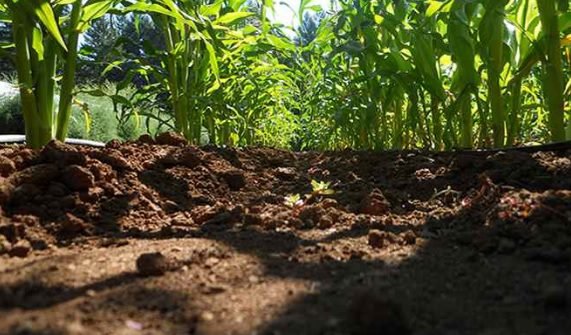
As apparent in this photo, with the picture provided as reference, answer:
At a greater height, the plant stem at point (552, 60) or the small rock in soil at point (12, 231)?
the plant stem at point (552, 60)

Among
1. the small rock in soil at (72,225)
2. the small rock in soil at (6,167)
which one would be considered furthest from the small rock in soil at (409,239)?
the small rock in soil at (6,167)

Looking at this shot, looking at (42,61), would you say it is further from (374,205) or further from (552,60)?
(552,60)

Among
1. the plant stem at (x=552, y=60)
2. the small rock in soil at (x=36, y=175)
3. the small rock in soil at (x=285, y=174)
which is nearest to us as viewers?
the small rock in soil at (x=36, y=175)

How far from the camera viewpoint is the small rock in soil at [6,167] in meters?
→ 1.50

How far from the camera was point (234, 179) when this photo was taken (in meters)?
2.13

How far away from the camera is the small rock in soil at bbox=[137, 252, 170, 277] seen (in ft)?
3.28

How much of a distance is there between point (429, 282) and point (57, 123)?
157 cm

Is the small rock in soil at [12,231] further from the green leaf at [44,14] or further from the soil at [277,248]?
the green leaf at [44,14]

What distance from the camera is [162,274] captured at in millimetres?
1005

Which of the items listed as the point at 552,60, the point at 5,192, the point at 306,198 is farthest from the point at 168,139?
the point at 552,60

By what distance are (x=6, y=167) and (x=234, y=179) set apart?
844 millimetres

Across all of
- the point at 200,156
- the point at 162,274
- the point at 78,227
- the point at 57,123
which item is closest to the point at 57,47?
the point at 57,123

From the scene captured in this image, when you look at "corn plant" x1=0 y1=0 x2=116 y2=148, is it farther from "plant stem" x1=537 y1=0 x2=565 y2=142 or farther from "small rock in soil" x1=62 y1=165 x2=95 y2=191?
"plant stem" x1=537 y1=0 x2=565 y2=142

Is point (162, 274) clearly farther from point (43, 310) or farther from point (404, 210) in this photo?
point (404, 210)
